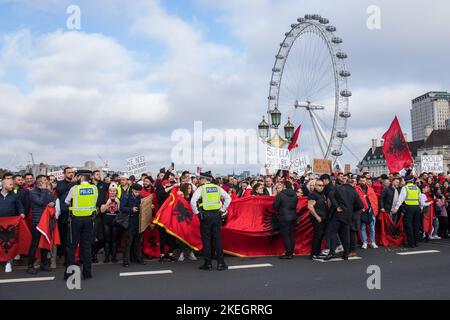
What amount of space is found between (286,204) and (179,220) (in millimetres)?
2387

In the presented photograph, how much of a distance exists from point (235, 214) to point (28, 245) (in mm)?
4525

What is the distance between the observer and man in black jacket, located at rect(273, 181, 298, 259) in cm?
926

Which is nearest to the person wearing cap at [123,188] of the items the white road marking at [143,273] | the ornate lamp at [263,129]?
the white road marking at [143,273]

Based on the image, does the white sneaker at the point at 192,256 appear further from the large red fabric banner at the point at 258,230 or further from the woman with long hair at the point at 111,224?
the woman with long hair at the point at 111,224

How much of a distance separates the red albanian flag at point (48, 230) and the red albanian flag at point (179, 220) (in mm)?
2014

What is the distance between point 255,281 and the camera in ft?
23.4

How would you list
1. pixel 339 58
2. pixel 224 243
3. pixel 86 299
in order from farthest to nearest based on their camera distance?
1. pixel 339 58
2. pixel 224 243
3. pixel 86 299

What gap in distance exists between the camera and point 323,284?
6.81m

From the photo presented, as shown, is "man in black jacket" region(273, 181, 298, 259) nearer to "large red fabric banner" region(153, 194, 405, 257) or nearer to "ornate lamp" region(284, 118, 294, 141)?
"large red fabric banner" region(153, 194, 405, 257)

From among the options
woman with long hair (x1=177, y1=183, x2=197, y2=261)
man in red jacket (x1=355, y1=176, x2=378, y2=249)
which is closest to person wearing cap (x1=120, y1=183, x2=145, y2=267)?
woman with long hair (x1=177, y1=183, x2=197, y2=261)

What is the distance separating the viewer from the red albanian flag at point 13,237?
8461mm

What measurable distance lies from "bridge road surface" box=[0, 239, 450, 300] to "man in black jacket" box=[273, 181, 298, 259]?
13.0 inches

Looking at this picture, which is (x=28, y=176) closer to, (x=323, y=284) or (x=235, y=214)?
(x=235, y=214)
